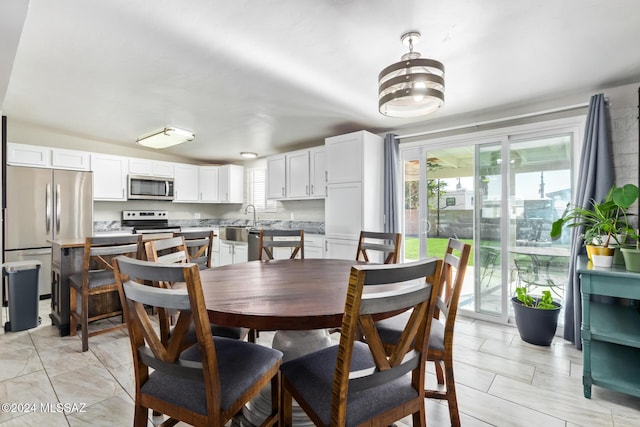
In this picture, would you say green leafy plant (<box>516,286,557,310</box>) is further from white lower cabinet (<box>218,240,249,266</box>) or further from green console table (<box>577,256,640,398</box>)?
white lower cabinet (<box>218,240,249,266</box>)

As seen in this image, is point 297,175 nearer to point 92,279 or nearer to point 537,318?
point 92,279

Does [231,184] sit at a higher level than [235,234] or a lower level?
higher

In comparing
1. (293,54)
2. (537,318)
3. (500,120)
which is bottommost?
(537,318)

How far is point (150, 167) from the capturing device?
5121mm

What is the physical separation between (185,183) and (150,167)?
656mm

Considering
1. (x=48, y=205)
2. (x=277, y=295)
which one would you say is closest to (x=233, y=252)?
(x=48, y=205)

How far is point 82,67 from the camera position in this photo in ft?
7.72

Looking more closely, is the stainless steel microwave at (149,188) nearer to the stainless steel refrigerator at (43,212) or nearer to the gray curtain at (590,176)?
the stainless steel refrigerator at (43,212)

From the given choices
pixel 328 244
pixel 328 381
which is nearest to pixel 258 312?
pixel 328 381

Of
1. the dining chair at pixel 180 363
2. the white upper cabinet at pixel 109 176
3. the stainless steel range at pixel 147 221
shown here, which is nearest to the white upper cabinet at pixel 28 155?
the white upper cabinet at pixel 109 176

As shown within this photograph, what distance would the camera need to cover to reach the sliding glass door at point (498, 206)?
3.03 meters

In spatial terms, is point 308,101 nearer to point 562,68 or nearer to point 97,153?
point 562,68

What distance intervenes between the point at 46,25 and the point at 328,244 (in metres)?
3.22

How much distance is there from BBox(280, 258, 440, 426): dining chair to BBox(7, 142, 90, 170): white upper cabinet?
4.76m
